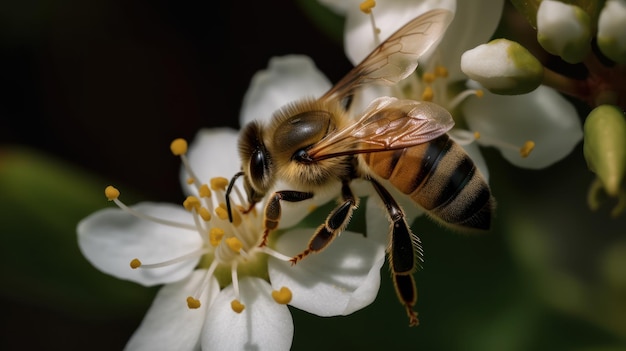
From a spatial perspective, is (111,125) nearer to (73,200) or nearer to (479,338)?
(73,200)

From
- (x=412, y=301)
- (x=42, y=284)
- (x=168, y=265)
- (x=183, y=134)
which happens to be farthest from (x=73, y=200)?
(x=412, y=301)

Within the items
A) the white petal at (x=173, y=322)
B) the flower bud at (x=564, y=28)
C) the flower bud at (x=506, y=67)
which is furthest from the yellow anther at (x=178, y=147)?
the flower bud at (x=564, y=28)

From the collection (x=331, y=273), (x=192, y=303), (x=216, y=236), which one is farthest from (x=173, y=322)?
(x=331, y=273)

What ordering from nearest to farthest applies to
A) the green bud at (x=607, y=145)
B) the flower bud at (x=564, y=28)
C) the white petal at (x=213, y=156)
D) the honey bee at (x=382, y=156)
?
the green bud at (x=607, y=145)
the flower bud at (x=564, y=28)
the honey bee at (x=382, y=156)
the white petal at (x=213, y=156)

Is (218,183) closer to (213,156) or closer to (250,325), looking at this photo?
(213,156)

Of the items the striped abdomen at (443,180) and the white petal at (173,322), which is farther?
the white petal at (173,322)

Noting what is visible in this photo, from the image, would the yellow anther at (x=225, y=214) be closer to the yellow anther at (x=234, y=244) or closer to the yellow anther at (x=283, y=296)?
the yellow anther at (x=234, y=244)

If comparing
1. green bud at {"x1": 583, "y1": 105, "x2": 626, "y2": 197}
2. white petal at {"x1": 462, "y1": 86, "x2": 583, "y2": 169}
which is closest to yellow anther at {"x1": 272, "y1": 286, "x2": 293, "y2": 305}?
white petal at {"x1": 462, "y1": 86, "x2": 583, "y2": 169}

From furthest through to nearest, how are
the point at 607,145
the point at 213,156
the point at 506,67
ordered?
the point at 213,156
the point at 506,67
the point at 607,145
